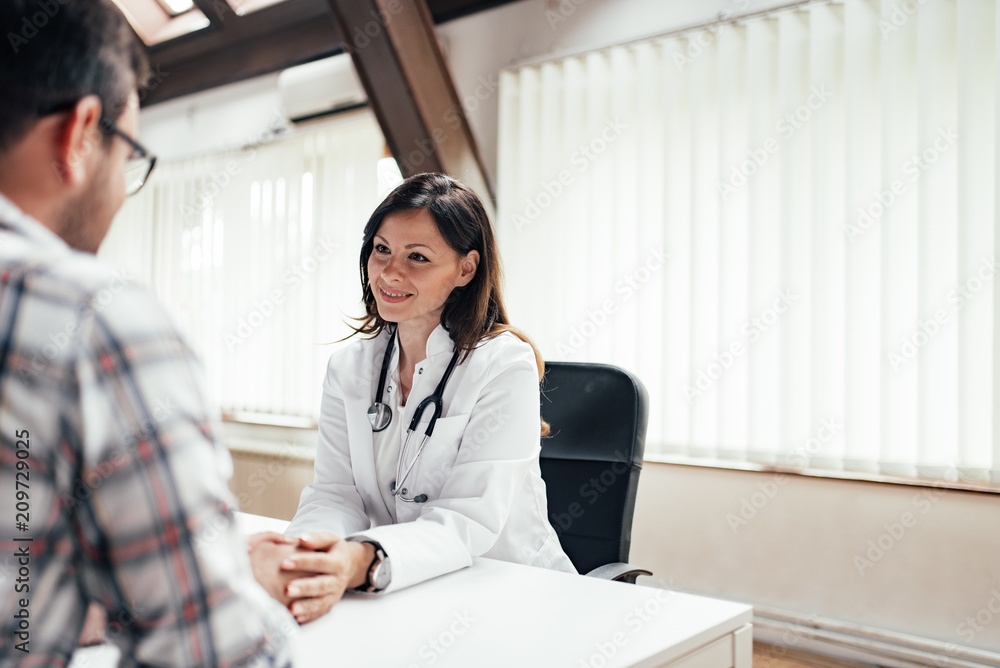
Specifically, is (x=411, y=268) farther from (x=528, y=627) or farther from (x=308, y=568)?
(x=528, y=627)

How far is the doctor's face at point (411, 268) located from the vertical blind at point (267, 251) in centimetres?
213

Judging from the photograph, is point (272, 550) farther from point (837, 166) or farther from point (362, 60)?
point (362, 60)

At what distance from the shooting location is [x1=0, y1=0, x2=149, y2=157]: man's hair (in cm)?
50

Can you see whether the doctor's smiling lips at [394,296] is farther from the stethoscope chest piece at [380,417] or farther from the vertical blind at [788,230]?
the vertical blind at [788,230]

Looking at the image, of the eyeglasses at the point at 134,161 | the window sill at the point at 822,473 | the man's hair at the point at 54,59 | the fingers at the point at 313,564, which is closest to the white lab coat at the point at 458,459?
the fingers at the point at 313,564

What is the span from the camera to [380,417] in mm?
1570

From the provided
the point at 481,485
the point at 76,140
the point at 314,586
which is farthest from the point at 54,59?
the point at 481,485

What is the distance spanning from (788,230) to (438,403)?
5.22 feet

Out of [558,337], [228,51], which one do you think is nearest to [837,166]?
[558,337]

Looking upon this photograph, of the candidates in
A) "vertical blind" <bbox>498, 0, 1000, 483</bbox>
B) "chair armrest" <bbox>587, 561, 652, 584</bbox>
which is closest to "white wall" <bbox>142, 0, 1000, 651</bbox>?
"vertical blind" <bbox>498, 0, 1000, 483</bbox>

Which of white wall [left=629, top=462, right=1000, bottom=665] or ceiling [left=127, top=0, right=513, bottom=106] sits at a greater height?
ceiling [left=127, top=0, right=513, bottom=106]

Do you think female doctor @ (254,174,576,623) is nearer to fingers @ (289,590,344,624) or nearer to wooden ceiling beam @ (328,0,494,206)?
fingers @ (289,590,344,624)

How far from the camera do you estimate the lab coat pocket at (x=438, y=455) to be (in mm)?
1497

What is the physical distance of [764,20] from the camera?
2.56m
